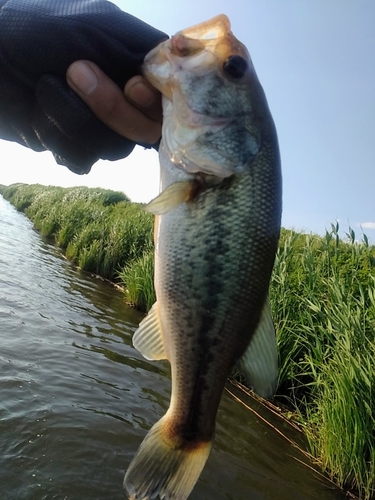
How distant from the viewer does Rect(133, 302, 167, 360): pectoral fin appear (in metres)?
2.21

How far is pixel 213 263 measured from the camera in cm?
201

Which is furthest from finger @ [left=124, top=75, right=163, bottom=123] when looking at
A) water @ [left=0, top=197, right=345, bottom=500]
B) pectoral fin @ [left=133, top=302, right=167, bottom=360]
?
water @ [left=0, top=197, right=345, bottom=500]

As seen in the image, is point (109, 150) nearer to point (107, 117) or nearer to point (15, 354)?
point (107, 117)

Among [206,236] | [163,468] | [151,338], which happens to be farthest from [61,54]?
[163,468]

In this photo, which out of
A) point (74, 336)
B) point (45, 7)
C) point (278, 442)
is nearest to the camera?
point (45, 7)

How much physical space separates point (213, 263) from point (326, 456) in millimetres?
4886

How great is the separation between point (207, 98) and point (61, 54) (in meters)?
0.70

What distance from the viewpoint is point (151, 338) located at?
2230mm

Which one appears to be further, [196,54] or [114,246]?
[114,246]

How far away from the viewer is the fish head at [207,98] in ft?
Result: 6.68

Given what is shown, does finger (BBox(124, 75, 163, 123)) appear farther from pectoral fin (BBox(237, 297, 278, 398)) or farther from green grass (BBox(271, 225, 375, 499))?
green grass (BBox(271, 225, 375, 499))

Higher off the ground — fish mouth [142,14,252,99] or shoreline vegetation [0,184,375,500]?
fish mouth [142,14,252,99]

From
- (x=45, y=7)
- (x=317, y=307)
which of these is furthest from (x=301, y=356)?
(x=45, y=7)

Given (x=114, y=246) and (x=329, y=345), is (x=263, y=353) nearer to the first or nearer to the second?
(x=329, y=345)
